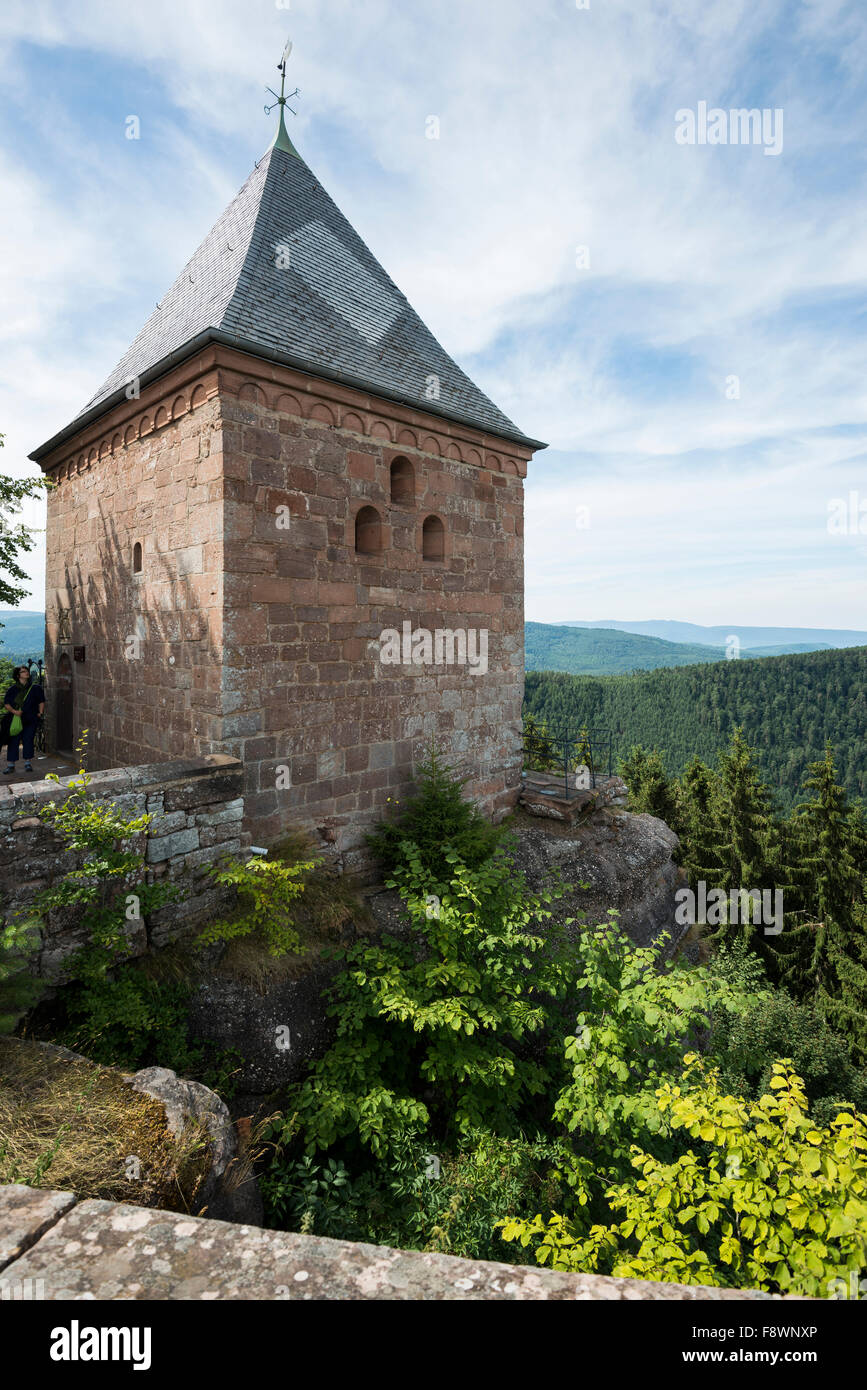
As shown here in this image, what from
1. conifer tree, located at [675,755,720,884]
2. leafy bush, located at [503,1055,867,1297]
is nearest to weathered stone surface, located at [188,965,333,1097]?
leafy bush, located at [503,1055,867,1297]

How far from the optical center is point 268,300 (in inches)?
283

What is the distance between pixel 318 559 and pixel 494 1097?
5.39 meters

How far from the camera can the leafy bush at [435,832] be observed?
732 cm

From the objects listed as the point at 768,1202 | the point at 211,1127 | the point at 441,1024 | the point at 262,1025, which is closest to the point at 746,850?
the point at 441,1024

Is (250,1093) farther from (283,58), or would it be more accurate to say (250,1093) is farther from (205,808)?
(283,58)

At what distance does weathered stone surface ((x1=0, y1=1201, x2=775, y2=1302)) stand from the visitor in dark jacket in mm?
8555

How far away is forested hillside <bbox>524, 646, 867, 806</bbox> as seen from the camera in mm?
105125

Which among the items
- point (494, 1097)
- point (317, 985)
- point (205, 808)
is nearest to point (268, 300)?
point (205, 808)

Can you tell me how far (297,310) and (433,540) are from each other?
3.05 meters

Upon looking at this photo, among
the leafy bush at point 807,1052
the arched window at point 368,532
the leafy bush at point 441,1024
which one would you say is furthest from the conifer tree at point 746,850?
the arched window at point 368,532

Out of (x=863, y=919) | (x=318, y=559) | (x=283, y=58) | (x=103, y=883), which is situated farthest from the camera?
(x=863, y=919)

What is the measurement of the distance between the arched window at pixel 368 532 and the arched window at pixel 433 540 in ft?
3.23

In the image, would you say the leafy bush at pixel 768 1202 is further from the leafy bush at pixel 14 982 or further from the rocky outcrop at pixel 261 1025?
the leafy bush at pixel 14 982

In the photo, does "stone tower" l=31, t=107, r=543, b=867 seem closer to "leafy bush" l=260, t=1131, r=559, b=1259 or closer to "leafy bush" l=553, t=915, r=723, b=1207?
"leafy bush" l=260, t=1131, r=559, b=1259
